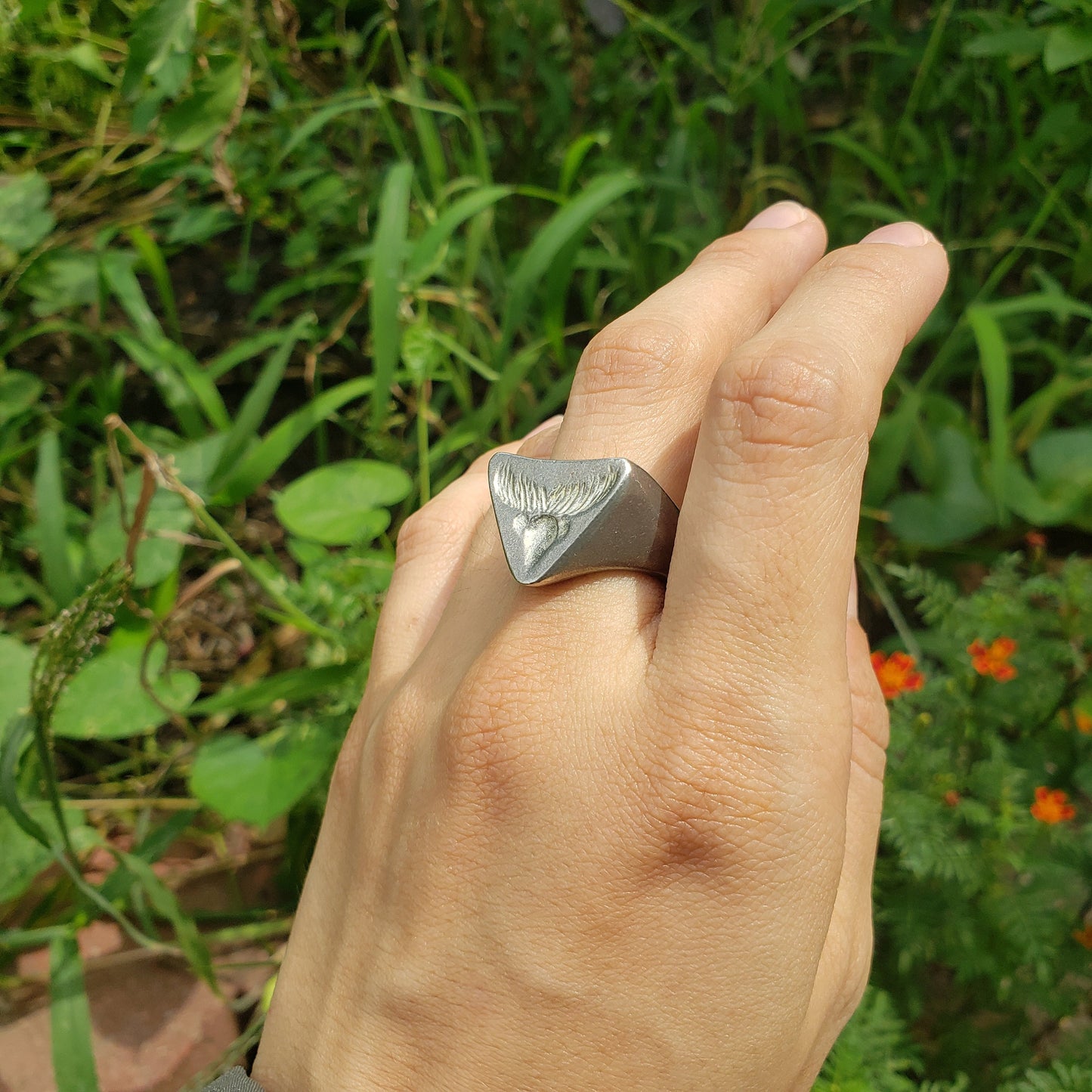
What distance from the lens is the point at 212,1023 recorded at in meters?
1.90

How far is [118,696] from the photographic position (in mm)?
1846

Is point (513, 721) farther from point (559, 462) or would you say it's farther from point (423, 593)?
point (423, 593)

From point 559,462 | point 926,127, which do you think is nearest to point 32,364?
point 559,462

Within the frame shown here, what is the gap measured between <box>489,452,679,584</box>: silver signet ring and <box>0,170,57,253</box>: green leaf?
6.00 feet

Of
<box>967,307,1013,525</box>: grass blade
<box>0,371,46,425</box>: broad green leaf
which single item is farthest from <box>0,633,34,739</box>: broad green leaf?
<box>967,307,1013,525</box>: grass blade

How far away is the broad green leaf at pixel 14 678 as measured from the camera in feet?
5.97

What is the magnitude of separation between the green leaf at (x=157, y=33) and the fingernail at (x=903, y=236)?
4.67 feet

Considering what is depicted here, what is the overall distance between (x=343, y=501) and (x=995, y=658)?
53.6 inches

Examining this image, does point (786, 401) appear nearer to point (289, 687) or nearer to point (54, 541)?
point (289, 687)

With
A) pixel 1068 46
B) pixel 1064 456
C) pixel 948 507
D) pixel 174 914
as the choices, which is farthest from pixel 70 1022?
pixel 1068 46

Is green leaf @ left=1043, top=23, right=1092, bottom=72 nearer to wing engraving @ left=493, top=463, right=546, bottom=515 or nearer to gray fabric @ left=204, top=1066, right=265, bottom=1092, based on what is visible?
wing engraving @ left=493, top=463, right=546, bottom=515

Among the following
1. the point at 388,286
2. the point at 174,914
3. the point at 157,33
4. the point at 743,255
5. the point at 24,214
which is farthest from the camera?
the point at 24,214

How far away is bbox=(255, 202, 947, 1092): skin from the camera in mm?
996

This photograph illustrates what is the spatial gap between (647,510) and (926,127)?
2.19 m
